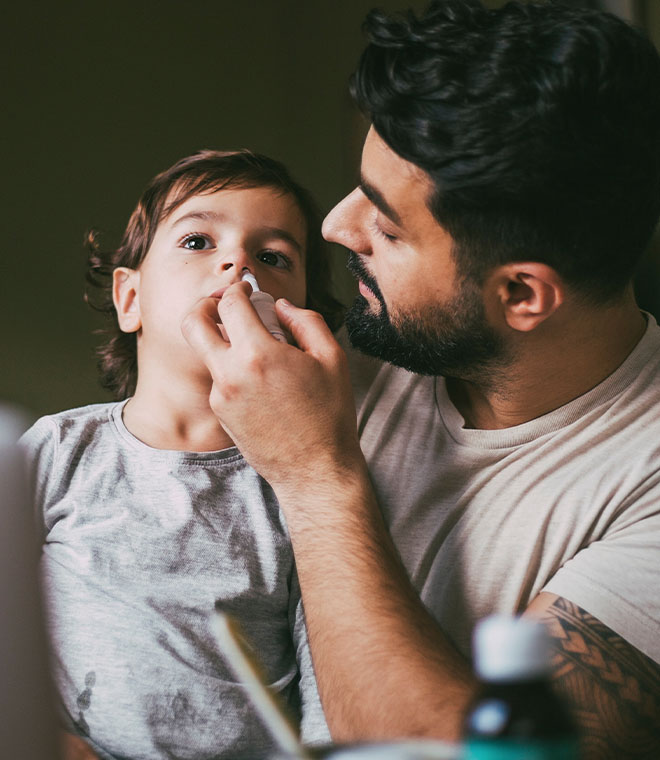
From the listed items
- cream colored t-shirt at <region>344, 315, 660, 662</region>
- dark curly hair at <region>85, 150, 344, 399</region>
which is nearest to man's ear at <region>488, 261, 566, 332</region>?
cream colored t-shirt at <region>344, 315, 660, 662</region>

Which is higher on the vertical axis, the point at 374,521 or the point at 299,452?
the point at 299,452

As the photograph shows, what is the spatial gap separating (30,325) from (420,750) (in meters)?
2.54

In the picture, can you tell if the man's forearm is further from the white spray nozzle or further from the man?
the white spray nozzle

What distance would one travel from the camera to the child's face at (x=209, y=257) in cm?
138

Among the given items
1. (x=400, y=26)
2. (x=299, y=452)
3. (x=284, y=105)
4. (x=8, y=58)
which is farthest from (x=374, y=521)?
(x=284, y=105)

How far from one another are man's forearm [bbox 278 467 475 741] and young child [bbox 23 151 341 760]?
0.84ft

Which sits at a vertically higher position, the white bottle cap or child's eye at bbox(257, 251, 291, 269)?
child's eye at bbox(257, 251, 291, 269)

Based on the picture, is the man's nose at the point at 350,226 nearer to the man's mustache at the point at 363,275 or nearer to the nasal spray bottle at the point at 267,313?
the man's mustache at the point at 363,275

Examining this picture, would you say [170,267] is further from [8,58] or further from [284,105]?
[284,105]

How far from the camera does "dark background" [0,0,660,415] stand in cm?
277

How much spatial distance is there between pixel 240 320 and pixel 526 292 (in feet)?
1.51

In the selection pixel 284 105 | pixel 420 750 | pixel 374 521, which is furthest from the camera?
pixel 284 105

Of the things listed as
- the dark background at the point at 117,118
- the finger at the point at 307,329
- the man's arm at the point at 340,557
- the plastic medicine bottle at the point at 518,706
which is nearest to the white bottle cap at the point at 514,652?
the plastic medicine bottle at the point at 518,706

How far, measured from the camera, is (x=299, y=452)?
3.65ft
